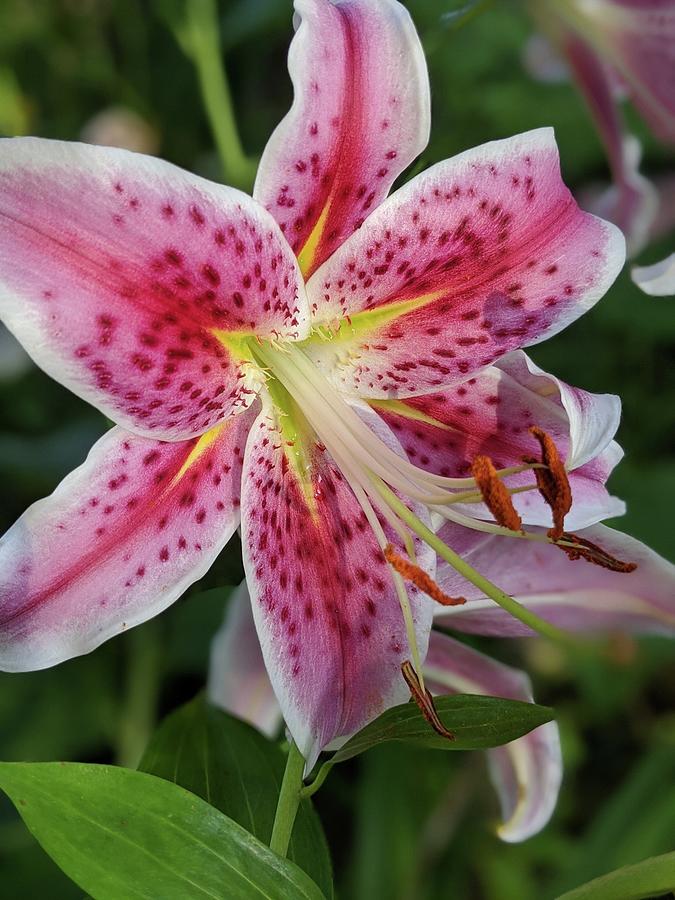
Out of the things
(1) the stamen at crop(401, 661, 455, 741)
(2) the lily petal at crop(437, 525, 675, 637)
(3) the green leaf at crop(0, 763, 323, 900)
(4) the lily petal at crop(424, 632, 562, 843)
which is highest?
(3) the green leaf at crop(0, 763, 323, 900)

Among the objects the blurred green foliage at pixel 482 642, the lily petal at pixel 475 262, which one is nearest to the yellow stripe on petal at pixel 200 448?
the lily petal at pixel 475 262

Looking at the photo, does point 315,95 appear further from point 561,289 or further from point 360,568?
point 360,568

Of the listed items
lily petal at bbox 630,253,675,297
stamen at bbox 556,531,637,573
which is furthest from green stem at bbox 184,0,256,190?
stamen at bbox 556,531,637,573

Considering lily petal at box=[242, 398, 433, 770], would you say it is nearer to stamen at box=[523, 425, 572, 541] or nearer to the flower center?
the flower center

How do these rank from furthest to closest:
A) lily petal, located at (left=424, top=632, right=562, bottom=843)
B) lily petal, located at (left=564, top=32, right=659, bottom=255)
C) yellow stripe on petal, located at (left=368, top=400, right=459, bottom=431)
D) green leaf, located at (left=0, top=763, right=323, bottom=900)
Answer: lily petal, located at (left=564, top=32, right=659, bottom=255) < lily petal, located at (left=424, top=632, right=562, bottom=843) < yellow stripe on petal, located at (left=368, top=400, right=459, bottom=431) < green leaf, located at (left=0, top=763, right=323, bottom=900)

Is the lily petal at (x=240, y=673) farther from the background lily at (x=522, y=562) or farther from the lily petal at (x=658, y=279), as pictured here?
the lily petal at (x=658, y=279)

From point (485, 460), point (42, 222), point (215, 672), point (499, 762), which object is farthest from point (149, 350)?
point (499, 762)
